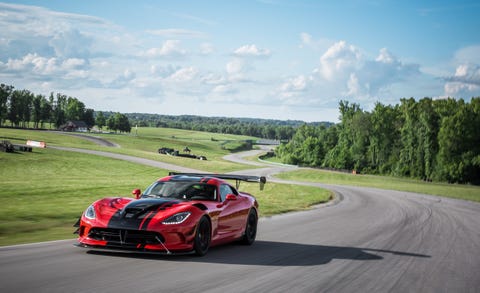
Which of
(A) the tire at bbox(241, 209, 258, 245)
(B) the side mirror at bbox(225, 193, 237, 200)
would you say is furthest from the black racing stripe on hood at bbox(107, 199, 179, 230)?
(A) the tire at bbox(241, 209, 258, 245)

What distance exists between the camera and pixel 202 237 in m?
10.0

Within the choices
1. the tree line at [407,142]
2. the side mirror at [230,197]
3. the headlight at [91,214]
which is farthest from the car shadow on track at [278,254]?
the tree line at [407,142]

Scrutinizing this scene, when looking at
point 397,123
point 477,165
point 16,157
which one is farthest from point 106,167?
point 397,123

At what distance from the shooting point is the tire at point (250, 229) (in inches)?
480

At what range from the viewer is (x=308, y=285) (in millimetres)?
7785

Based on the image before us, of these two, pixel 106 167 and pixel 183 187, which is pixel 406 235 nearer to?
pixel 183 187

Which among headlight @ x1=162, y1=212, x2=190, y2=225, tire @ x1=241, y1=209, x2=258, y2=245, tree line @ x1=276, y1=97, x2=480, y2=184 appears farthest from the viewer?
tree line @ x1=276, y1=97, x2=480, y2=184

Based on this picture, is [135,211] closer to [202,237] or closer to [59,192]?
[202,237]

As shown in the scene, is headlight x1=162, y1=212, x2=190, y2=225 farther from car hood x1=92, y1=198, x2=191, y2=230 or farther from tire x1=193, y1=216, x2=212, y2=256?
tire x1=193, y1=216, x2=212, y2=256

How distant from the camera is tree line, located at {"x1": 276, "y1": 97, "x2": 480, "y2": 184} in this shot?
315 ft

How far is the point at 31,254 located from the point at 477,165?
96.2 meters

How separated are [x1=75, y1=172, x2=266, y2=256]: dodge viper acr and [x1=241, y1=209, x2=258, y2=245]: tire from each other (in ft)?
2.47

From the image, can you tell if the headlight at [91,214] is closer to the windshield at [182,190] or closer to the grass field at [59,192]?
the windshield at [182,190]

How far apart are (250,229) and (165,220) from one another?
11.7 feet
